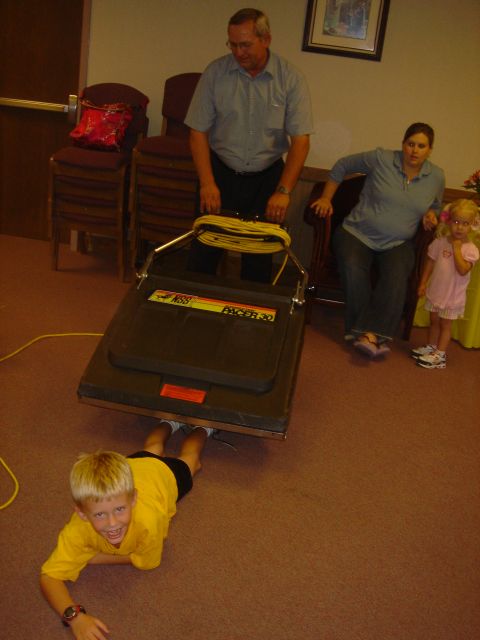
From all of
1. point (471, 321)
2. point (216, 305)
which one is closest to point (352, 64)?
point (471, 321)

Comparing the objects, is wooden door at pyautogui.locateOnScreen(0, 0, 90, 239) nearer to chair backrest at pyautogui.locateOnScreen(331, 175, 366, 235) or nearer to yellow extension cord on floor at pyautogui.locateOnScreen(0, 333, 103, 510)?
yellow extension cord on floor at pyautogui.locateOnScreen(0, 333, 103, 510)

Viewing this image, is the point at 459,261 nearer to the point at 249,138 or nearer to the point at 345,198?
the point at 345,198

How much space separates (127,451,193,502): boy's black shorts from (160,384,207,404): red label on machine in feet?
0.75

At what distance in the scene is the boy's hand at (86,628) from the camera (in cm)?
184

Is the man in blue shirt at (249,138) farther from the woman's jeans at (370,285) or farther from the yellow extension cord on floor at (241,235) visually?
the woman's jeans at (370,285)

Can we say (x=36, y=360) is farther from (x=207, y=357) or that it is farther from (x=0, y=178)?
(x=0, y=178)

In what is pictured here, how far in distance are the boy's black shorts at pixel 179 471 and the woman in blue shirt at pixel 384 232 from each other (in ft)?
4.99

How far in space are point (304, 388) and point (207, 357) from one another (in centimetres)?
82

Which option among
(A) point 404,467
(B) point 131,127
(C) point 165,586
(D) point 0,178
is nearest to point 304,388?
(A) point 404,467

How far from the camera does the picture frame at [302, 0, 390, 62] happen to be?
426cm

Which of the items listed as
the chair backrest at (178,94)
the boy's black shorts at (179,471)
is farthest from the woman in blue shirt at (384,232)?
the boy's black shorts at (179,471)

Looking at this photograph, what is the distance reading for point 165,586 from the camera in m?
2.08

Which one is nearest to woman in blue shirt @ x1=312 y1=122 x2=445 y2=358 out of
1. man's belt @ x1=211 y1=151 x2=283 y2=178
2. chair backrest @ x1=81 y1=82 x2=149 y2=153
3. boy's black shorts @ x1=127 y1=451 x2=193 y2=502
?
man's belt @ x1=211 y1=151 x2=283 y2=178

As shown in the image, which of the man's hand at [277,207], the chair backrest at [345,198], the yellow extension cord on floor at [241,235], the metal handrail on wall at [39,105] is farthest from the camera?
the metal handrail on wall at [39,105]
